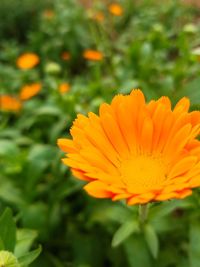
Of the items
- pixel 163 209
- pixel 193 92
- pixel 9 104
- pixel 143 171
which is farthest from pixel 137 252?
pixel 9 104

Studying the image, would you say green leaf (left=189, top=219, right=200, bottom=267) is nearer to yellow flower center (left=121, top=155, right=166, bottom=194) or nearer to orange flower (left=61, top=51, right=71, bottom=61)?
yellow flower center (left=121, top=155, right=166, bottom=194)

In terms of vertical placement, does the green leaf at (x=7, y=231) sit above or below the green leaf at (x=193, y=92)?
below

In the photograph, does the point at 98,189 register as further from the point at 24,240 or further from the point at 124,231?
the point at 24,240

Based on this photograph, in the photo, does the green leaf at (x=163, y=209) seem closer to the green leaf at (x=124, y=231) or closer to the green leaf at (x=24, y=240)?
the green leaf at (x=124, y=231)

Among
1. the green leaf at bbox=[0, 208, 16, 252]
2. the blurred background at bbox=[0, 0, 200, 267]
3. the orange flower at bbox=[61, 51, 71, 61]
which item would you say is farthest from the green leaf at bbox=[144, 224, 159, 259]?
the orange flower at bbox=[61, 51, 71, 61]

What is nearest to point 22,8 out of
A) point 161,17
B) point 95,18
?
point 161,17

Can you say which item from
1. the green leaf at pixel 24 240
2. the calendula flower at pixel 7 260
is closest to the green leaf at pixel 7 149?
the green leaf at pixel 24 240
